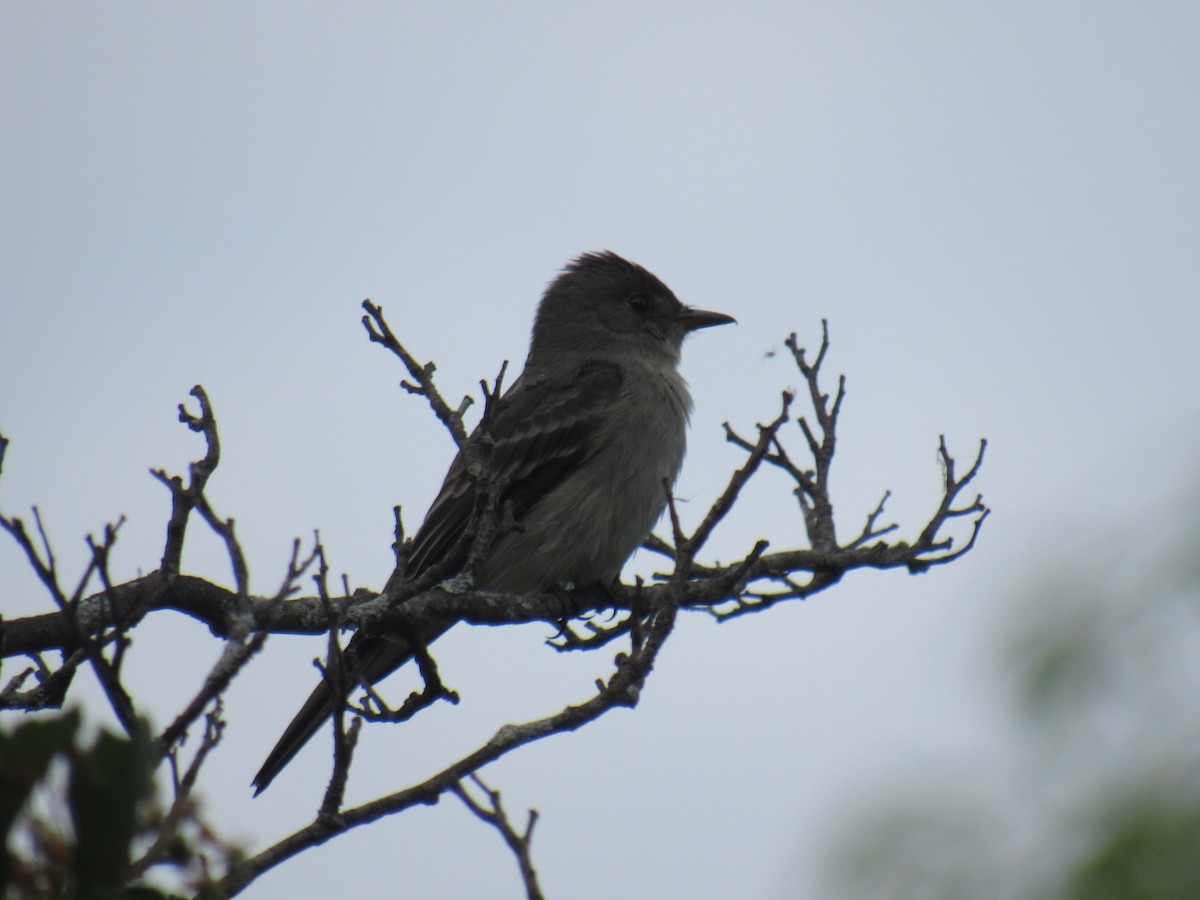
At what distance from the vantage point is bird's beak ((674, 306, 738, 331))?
989 cm

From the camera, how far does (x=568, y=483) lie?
7.76 meters

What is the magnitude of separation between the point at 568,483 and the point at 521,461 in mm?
326

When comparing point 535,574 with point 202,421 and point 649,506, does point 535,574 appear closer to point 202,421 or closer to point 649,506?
point 649,506

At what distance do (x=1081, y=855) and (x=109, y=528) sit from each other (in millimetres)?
4234

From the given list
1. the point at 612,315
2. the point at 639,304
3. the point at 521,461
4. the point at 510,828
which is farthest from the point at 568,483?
the point at 510,828

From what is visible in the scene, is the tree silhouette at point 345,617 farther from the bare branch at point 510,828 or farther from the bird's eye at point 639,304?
the bird's eye at point 639,304

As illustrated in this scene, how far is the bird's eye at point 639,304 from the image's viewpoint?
32.7ft

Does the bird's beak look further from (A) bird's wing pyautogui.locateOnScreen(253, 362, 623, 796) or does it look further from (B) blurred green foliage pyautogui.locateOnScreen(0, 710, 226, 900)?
(B) blurred green foliage pyautogui.locateOnScreen(0, 710, 226, 900)

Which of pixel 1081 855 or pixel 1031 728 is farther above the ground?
pixel 1031 728

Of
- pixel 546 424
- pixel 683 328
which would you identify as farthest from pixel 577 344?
pixel 546 424

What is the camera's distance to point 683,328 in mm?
9914

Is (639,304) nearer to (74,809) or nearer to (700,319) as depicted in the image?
(700,319)

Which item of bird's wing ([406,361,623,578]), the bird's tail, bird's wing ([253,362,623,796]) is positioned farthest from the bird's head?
the bird's tail

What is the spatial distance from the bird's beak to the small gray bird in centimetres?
73
